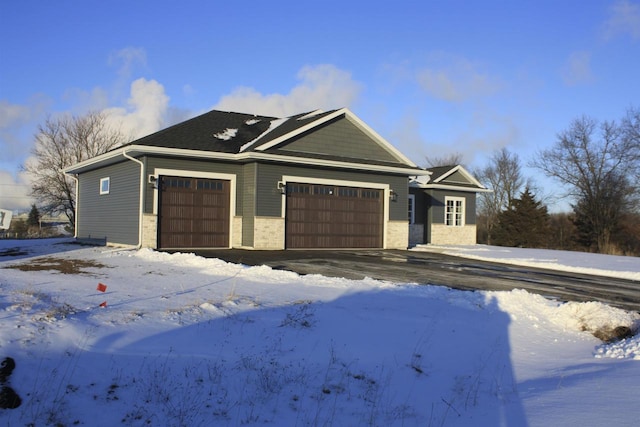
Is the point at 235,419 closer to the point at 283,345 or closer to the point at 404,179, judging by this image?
the point at 283,345

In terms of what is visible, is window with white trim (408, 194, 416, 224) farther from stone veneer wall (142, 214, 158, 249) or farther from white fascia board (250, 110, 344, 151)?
stone veneer wall (142, 214, 158, 249)

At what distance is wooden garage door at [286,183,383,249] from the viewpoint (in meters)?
20.7

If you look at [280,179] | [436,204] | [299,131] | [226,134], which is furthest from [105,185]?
[436,204]

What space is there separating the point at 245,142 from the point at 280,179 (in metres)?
2.35

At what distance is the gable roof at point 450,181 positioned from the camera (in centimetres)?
2930

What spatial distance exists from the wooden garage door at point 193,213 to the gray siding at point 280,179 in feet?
4.45

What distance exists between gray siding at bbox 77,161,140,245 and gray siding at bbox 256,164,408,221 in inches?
168

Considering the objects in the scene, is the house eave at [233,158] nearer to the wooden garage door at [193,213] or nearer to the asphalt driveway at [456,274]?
the wooden garage door at [193,213]

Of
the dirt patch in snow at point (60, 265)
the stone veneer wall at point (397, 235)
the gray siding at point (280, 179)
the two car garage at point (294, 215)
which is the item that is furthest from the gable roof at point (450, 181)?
the dirt patch in snow at point (60, 265)

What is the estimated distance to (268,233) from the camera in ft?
65.0

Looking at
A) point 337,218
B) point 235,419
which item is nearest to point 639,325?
point 235,419

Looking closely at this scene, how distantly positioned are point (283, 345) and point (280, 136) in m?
14.1

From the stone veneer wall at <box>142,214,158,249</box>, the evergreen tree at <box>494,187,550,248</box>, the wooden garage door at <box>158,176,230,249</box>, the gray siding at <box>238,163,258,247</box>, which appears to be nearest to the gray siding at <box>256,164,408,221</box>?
the gray siding at <box>238,163,258,247</box>

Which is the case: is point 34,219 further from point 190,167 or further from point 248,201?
point 248,201
